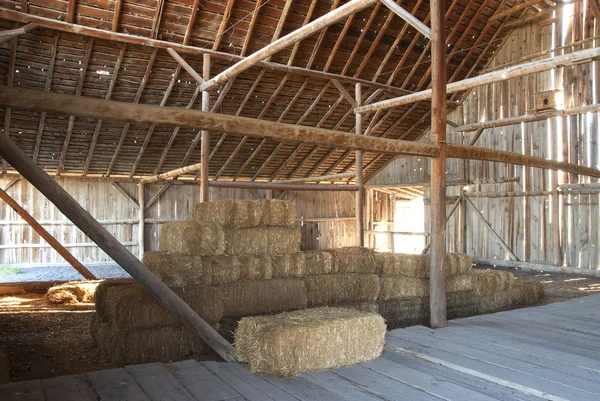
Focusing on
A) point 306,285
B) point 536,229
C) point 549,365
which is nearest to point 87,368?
point 306,285

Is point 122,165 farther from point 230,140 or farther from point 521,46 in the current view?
point 521,46

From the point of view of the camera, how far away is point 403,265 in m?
6.62

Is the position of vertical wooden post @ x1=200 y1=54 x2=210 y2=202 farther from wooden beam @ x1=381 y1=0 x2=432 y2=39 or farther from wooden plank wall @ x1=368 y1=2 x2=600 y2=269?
wooden plank wall @ x1=368 y1=2 x2=600 y2=269

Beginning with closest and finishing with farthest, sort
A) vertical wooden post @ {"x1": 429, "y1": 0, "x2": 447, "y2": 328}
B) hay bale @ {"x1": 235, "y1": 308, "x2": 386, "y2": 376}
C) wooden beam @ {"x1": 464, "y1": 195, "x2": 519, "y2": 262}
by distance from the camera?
1. hay bale @ {"x1": 235, "y1": 308, "x2": 386, "y2": 376}
2. vertical wooden post @ {"x1": 429, "y1": 0, "x2": 447, "y2": 328}
3. wooden beam @ {"x1": 464, "y1": 195, "x2": 519, "y2": 262}

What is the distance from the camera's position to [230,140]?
13266 millimetres

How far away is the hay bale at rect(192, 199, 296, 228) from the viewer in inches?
228

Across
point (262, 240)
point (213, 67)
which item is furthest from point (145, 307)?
point (213, 67)

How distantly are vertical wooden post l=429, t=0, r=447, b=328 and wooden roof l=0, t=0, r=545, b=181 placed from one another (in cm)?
506

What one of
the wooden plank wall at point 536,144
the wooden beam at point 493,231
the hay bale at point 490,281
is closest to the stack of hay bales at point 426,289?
the hay bale at point 490,281

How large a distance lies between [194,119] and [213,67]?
289 inches

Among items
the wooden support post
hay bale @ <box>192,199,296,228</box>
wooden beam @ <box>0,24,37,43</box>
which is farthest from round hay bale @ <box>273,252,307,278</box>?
wooden beam @ <box>0,24,37,43</box>

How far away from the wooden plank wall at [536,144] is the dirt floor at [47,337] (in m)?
2.93

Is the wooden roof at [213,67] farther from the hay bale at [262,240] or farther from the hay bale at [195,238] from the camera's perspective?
the hay bale at [262,240]

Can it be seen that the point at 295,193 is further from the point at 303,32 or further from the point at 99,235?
the point at 99,235
